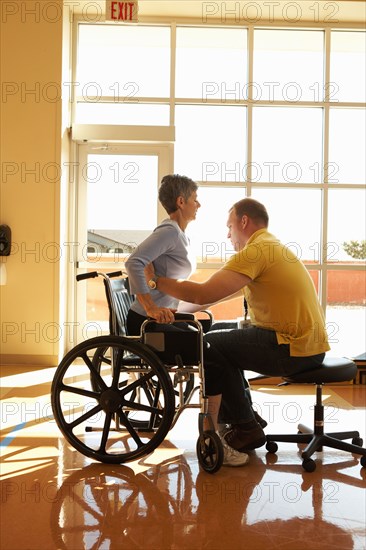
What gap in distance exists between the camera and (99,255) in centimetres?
600

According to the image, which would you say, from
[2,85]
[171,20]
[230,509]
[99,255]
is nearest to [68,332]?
[99,255]

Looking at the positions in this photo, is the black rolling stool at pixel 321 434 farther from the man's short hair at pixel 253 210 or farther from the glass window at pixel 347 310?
the glass window at pixel 347 310

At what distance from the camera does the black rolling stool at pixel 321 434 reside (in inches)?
111

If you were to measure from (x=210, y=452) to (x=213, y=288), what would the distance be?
27.4 inches

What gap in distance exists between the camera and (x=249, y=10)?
18.9ft

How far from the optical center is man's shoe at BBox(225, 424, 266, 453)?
114 inches

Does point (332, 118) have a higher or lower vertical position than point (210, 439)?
higher

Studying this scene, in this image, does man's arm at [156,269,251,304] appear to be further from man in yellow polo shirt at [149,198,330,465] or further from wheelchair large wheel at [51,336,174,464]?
wheelchair large wheel at [51,336,174,464]

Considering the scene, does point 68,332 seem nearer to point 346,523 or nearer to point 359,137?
point 359,137

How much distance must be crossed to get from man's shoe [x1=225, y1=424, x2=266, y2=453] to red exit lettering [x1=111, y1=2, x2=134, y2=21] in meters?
3.99

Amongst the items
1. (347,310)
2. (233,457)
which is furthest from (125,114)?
(233,457)

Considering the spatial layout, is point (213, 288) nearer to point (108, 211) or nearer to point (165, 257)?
point (165, 257)

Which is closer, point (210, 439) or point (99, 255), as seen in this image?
point (210, 439)

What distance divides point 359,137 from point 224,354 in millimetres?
3831
